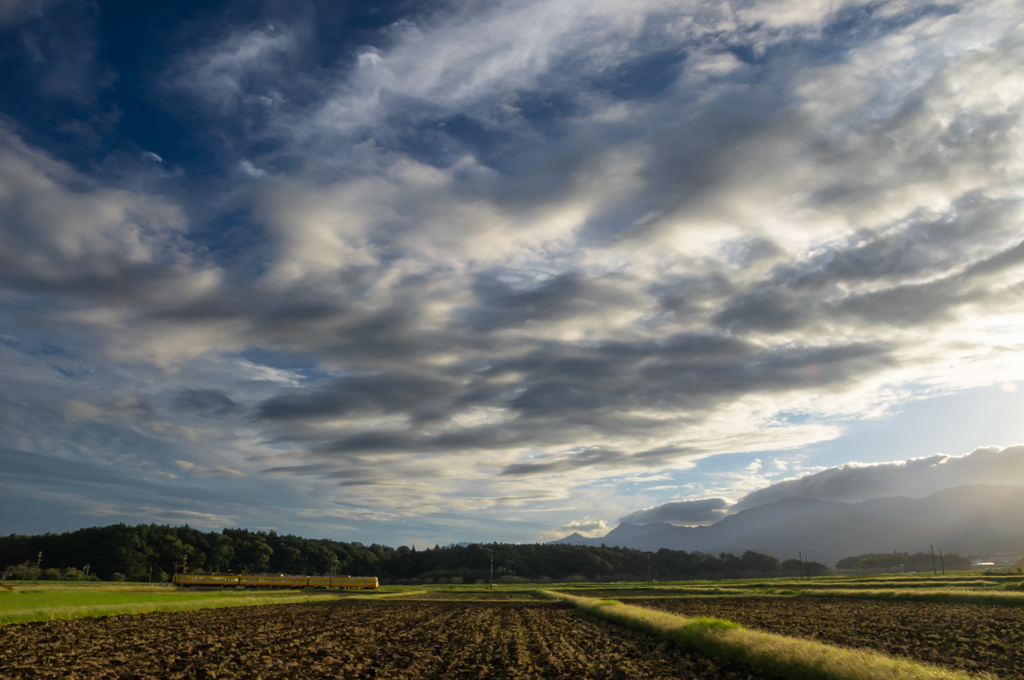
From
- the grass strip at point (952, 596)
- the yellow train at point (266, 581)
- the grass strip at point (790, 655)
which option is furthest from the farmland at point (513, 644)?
the yellow train at point (266, 581)

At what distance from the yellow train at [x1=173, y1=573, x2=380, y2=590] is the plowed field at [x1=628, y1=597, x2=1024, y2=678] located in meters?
91.6

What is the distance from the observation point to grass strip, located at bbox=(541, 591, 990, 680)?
735 inches

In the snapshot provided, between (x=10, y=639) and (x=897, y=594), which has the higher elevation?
(x=10, y=639)

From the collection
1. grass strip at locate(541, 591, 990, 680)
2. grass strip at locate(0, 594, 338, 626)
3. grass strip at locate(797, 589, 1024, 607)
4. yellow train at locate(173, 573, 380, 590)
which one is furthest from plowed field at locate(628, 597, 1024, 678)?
yellow train at locate(173, 573, 380, 590)

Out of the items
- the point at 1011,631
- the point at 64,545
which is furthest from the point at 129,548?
the point at 1011,631

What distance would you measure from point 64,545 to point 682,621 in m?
221

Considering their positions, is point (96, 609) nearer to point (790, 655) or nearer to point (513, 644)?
point (513, 644)

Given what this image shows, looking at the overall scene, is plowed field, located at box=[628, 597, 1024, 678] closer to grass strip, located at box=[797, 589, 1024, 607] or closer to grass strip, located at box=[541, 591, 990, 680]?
grass strip, located at box=[797, 589, 1024, 607]

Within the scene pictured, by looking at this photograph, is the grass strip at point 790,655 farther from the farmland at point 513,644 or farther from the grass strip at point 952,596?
the grass strip at point 952,596

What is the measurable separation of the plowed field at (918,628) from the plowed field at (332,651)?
1097 cm

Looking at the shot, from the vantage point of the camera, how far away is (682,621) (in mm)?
38312

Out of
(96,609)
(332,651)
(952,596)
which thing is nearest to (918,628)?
(952,596)

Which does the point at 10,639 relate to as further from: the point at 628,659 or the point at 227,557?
the point at 227,557

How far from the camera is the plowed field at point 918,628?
90.3 feet
